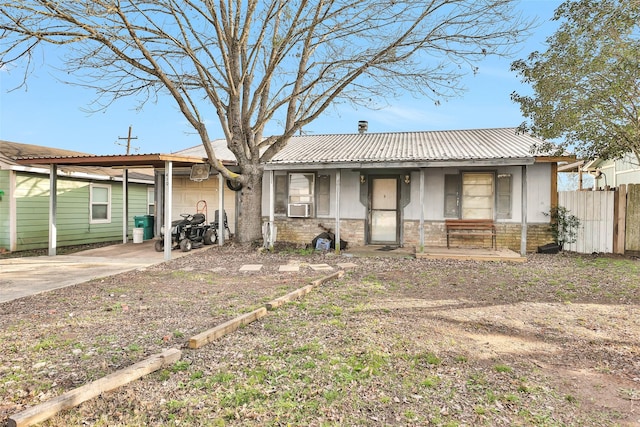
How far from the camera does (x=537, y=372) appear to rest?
3.35m

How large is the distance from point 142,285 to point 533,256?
30.9 ft

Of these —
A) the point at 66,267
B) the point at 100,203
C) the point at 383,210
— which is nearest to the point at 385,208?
the point at 383,210

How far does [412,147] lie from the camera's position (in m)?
13.2

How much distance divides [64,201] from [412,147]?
11818mm

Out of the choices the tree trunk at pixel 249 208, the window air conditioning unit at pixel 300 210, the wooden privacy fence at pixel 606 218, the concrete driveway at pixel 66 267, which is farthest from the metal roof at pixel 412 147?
the concrete driveway at pixel 66 267

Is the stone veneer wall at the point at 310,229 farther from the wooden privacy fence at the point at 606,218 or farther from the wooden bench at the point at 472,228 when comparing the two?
the wooden privacy fence at the point at 606,218

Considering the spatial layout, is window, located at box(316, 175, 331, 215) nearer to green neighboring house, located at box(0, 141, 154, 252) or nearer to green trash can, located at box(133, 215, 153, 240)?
green trash can, located at box(133, 215, 153, 240)

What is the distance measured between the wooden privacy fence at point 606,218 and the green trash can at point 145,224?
13.3 m

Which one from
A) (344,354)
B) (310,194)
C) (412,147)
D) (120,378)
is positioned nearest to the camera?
(120,378)

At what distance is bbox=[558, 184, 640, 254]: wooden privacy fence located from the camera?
10500 mm

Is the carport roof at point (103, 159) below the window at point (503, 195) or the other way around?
the other way around

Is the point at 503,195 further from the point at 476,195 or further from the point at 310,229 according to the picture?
the point at 310,229

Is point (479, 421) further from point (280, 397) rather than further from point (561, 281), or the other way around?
point (561, 281)

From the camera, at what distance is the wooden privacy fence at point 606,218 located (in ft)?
34.4
